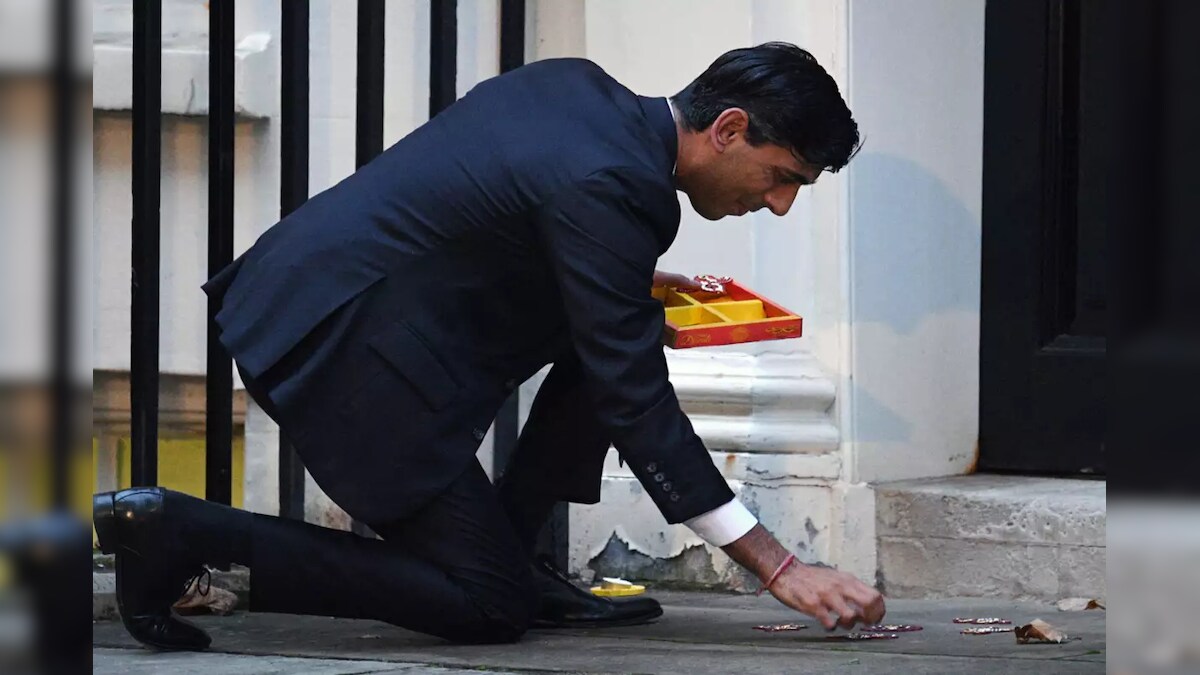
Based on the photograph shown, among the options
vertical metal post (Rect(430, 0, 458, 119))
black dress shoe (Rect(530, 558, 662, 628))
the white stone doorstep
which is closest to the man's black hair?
black dress shoe (Rect(530, 558, 662, 628))

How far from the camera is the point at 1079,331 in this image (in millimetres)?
3400

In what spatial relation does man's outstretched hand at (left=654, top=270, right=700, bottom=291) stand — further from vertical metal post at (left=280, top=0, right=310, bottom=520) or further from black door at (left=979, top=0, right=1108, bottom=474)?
black door at (left=979, top=0, right=1108, bottom=474)

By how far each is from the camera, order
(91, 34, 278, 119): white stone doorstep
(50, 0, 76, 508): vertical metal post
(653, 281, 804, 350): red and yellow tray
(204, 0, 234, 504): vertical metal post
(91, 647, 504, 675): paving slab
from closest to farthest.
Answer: (50, 0, 76, 508): vertical metal post < (91, 647, 504, 675): paving slab < (653, 281, 804, 350): red and yellow tray < (204, 0, 234, 504): vertical metal post < (91, 34, 278, 119): white stone doorstep

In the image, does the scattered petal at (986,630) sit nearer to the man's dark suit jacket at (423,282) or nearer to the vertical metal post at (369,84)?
the man's dark suit jacket at (423,282)

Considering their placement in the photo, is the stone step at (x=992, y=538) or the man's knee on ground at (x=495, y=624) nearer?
the man's knee on ground at (x=495, y=624)

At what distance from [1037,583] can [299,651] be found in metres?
1.50

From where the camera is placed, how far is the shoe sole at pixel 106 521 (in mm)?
2457

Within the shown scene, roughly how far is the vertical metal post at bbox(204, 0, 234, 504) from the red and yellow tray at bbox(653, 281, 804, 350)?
893 mm

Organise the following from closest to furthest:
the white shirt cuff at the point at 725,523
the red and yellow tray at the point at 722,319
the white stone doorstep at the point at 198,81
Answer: the white shirt cuff at the point at 725,523
the red and yellow tray at the point at 722,319
the white stone doorstep at the point at 198,81

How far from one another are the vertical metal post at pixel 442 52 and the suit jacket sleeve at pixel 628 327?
1108mm

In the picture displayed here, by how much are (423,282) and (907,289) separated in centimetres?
129

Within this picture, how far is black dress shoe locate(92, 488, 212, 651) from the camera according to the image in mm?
2459

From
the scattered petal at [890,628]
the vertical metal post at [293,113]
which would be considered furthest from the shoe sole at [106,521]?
the scattered petal at [890,628]

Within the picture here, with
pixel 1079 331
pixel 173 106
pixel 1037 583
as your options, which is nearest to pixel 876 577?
pixel 1037 583
